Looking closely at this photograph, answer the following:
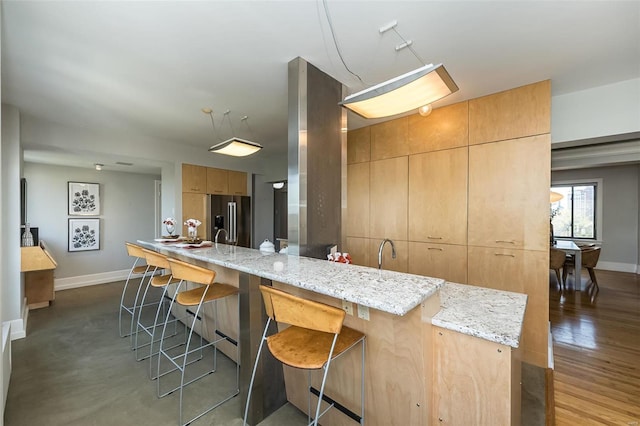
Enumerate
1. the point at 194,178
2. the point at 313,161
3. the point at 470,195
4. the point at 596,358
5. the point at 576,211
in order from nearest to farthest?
the point at 313,161 → the point at 596,358 → the point at 470,195 → the point at 194,178 → the point at 576,211

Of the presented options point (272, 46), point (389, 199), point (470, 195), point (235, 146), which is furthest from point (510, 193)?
point (235, 146)

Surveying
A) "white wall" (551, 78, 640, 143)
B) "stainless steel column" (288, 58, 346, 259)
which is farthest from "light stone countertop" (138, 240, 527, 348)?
"white wall" (551, 78, 640, 143)

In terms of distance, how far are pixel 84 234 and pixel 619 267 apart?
445 inches

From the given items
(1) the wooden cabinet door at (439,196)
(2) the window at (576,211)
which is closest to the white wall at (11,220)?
(1) the wooden cabinet door at (439,196)

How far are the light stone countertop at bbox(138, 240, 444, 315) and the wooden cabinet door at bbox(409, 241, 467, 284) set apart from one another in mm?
1731

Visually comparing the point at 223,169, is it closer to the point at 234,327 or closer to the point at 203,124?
the point at 203,124

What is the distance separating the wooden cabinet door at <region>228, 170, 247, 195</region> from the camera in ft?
17.6

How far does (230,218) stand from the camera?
5.23 meters

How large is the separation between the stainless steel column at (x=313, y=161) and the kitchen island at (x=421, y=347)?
0.57 meters

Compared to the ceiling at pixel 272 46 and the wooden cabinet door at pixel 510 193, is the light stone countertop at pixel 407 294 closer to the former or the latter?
the wooden cabinet door at pixel 510 193

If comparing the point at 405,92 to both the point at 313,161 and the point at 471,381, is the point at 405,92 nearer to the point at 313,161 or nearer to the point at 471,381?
the point at 313,161

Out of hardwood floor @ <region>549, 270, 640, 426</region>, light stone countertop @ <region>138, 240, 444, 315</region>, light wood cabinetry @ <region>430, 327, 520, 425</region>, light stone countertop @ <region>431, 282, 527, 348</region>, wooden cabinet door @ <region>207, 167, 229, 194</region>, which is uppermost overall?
wooden cabinet door @ <region>207, 167, 229, 194</region>

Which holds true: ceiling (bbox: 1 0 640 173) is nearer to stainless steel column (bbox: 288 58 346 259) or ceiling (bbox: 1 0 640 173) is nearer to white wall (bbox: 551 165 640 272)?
stainless steel column (bbox: 288 58 346 259)

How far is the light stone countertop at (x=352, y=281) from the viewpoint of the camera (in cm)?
110
